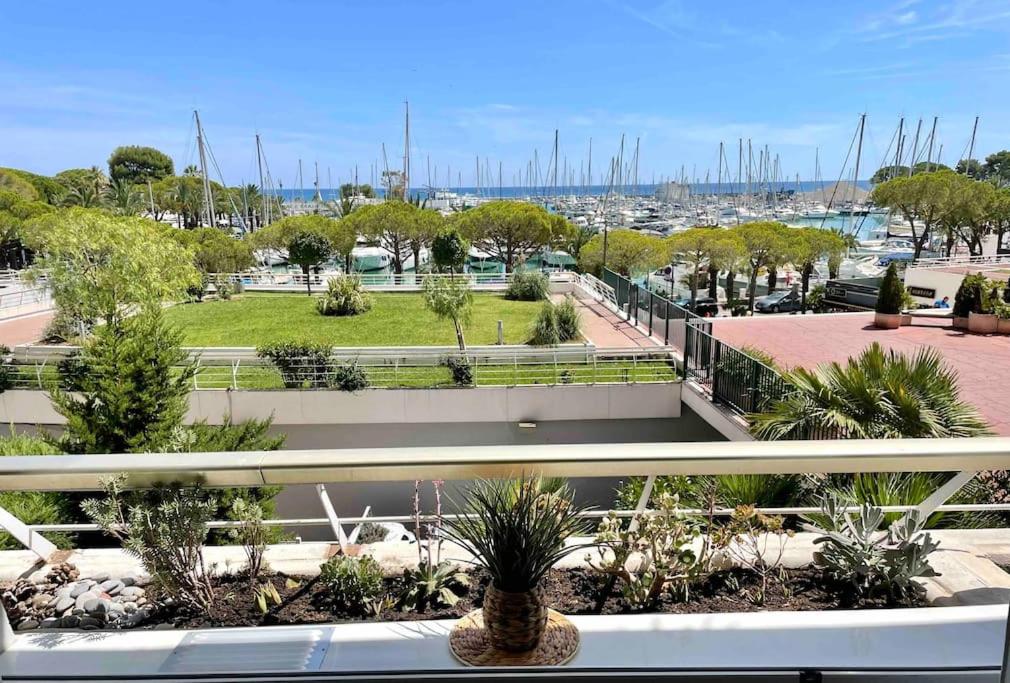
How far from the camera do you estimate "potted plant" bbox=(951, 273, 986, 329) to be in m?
11.4

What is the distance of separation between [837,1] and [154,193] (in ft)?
158

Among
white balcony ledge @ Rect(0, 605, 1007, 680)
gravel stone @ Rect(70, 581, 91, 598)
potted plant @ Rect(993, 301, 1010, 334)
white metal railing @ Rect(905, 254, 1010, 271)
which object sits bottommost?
potted plant @ Rect(993, 301, 1010, 334)

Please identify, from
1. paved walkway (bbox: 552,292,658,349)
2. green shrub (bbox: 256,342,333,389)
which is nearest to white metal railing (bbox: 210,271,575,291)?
paved walkway (bbox: 552,292,658,349)

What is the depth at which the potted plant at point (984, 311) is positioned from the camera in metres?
11.2

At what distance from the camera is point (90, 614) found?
1.43 m

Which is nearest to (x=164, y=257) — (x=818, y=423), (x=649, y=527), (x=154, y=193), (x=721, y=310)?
(x=818, y=423)

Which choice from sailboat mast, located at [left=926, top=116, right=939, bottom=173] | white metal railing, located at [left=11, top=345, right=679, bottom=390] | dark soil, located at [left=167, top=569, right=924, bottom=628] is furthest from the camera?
sailboat mast, located at [left=926, top=116, right=939, bottom=173]

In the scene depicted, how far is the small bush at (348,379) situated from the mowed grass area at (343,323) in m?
3.10

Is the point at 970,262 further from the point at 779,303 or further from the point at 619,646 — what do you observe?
the point at 619,646

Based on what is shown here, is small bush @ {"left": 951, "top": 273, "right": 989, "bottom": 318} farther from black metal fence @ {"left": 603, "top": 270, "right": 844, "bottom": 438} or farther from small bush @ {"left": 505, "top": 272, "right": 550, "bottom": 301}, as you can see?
small bush @ {"left": 505, "top": 272, "right": 550, "bottom": 301}

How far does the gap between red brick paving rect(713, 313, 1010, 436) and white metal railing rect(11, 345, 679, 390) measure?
2125mm

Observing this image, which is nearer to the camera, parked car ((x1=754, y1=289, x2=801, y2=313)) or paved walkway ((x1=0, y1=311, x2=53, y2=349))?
paved walkway ((x1=0, y1=311, x2=53, y2=349))

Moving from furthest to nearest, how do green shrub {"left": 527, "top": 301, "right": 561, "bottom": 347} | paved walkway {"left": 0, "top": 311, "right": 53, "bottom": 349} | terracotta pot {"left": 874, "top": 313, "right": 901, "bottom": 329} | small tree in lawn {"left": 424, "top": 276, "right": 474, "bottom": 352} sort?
paved walkway {"left": 0, "top": 311, "right": 53, "bottom": 349}
green shrub {"left": 527, "top": 301, "right": 561, "bottom": 347}
small tree in lawn {"left": 424, "top": 276, "right": 474, "bottom": 352}
terracotta pot {"left": 874, "top": 313, "right": 901, "bottom": 329}

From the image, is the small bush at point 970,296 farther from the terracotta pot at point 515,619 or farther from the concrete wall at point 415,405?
the terracotta pot at point 515,619
